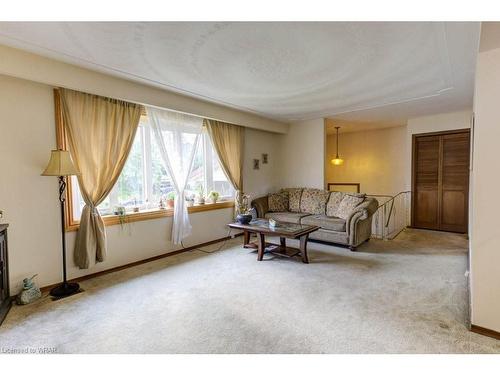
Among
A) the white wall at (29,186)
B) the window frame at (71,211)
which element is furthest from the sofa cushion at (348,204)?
the white wall at (29,186)

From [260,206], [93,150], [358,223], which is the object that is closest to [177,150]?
[93,150]

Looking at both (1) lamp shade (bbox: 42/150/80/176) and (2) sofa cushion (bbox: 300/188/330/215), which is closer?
(1) lamp shade (bbox: 42/150/80/176)

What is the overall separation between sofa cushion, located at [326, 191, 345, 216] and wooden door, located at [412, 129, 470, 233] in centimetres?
202

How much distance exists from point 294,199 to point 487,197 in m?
3.75

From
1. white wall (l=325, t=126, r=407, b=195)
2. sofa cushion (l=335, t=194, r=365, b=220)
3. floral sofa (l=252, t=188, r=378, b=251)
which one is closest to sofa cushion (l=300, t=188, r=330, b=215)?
floral sofa (l=252, t=188, r=378, b=251)

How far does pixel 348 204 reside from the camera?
473cm

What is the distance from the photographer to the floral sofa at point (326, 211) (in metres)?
4.32

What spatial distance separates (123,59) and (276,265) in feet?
10.1

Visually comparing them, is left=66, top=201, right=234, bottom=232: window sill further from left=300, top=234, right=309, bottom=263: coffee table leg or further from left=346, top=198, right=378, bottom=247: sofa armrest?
left=346, top=198, right=378, bottom=247: sofa armrest

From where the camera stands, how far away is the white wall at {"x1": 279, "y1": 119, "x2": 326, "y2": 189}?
5.77 meters
